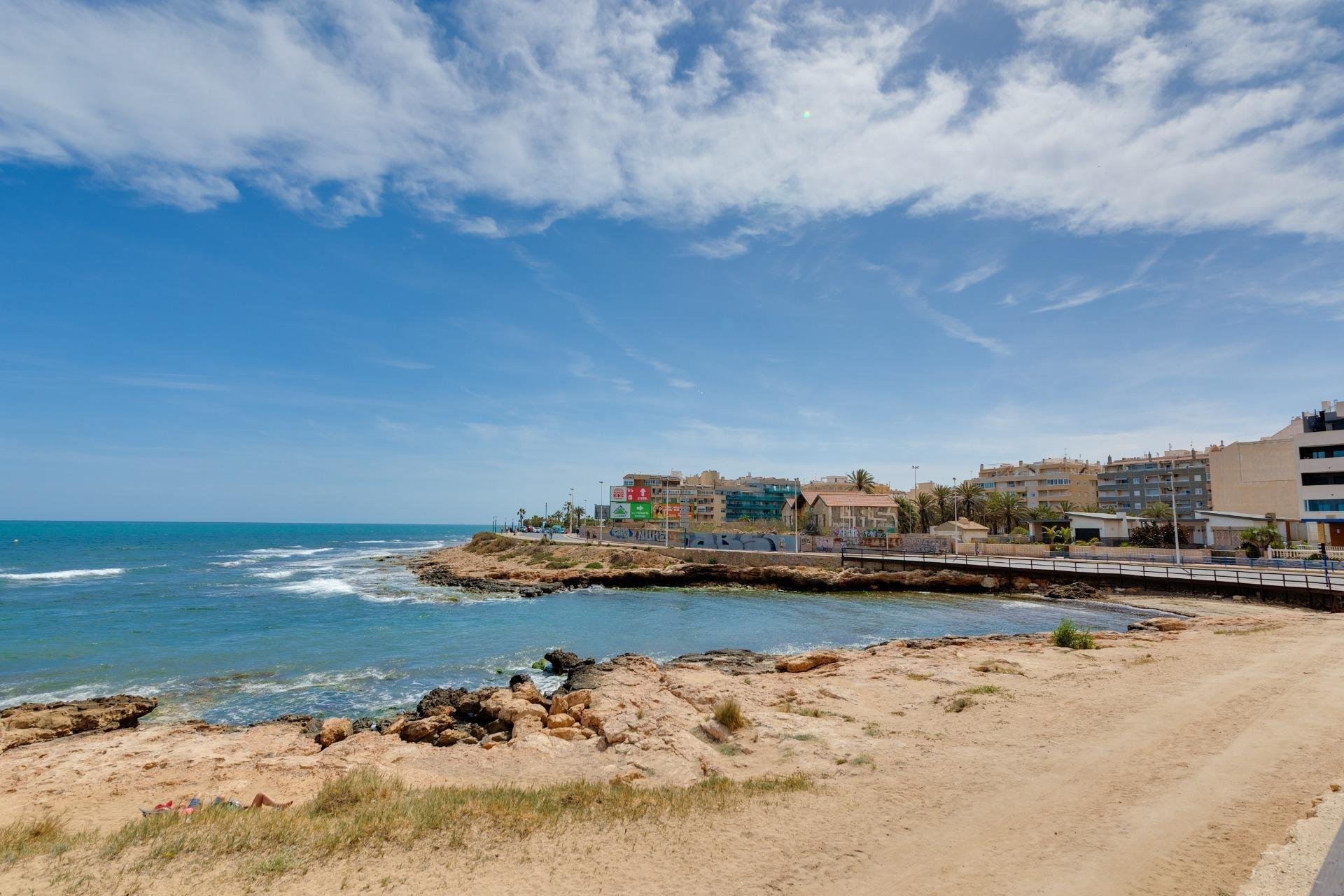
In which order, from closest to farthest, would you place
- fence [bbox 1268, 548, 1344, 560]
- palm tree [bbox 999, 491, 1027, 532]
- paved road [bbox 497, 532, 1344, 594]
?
1. paved road [bbox 497, 532, 1344, 594]
2. fence [bbox 1268, 548, 1344, 560]
3. palm tree [bbox 999, 491, 1027, 532]

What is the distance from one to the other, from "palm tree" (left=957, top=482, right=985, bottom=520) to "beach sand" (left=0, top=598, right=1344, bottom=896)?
246 ft

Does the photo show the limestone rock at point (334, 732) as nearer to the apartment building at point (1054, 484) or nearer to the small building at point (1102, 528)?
the small building at point (1102, 528)

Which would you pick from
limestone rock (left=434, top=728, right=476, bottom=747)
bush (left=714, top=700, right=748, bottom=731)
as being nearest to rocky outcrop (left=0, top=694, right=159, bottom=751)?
limestone rock (left=434, top=728, right=476, bottom=747)

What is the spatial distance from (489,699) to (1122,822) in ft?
45.4

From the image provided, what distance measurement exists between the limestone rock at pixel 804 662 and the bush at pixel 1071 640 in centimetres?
735

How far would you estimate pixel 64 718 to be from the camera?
53.0 ft

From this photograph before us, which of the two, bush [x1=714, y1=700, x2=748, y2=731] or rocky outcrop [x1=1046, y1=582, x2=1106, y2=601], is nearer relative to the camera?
bush [x1=714, y1=700, x2=748, y2=731]

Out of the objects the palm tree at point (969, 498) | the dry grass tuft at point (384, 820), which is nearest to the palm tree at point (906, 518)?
the palm tree at point (969, 498)

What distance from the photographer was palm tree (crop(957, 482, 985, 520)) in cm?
9032

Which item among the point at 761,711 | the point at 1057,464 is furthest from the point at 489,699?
the point at 1057,464

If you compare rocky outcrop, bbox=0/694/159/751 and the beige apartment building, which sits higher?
the beige apartment building

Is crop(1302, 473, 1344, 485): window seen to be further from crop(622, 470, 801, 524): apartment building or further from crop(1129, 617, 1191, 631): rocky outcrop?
crop(622, 470, 801, 524): apartment building

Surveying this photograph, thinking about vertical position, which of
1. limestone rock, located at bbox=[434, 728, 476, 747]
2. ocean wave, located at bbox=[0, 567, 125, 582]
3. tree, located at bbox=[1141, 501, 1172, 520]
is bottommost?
ocean wave, located at bbox=[0, 567, 125, 582]

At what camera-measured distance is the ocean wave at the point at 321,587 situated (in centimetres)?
4896
